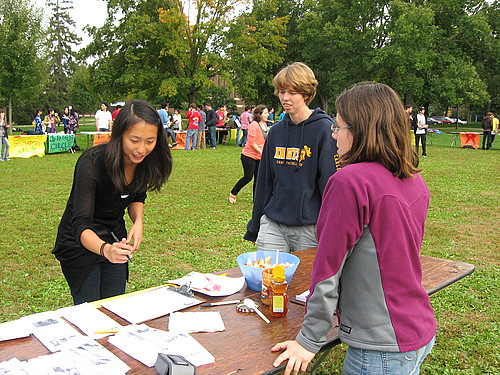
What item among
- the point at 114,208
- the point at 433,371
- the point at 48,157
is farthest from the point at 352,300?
the point at 48,157

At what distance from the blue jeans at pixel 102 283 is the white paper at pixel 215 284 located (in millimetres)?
434

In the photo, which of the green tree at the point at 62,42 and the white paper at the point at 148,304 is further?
the green tree at the point at 62,42

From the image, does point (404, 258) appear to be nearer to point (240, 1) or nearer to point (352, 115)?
point (352, 115)

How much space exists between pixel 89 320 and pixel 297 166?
165 cm

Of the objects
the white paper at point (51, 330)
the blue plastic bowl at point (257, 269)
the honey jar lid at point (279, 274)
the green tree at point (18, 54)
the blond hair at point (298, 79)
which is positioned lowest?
the white paper at point (51, 330)

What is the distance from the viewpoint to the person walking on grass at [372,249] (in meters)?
1.55

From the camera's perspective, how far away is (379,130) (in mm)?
1621

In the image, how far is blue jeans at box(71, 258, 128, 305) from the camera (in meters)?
2.68

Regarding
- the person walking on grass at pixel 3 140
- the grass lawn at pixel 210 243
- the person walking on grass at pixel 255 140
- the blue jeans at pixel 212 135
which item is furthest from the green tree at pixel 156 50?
the person walking on grass at pixel 255 140

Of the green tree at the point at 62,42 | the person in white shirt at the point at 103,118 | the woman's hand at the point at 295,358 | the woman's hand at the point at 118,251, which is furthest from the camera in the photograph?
the green tree at the point at 62,42

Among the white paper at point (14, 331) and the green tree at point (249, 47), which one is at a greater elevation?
the green tree at point (249, 47)

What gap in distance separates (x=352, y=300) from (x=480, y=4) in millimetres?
36180

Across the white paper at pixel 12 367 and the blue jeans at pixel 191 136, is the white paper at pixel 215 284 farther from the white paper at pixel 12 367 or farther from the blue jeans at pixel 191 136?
the blue jeans at pixel 191 136

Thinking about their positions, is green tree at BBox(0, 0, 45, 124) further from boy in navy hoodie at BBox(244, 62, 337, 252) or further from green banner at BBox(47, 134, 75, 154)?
boy in navy hoodie at BBox(244, 62, 337, 252)
